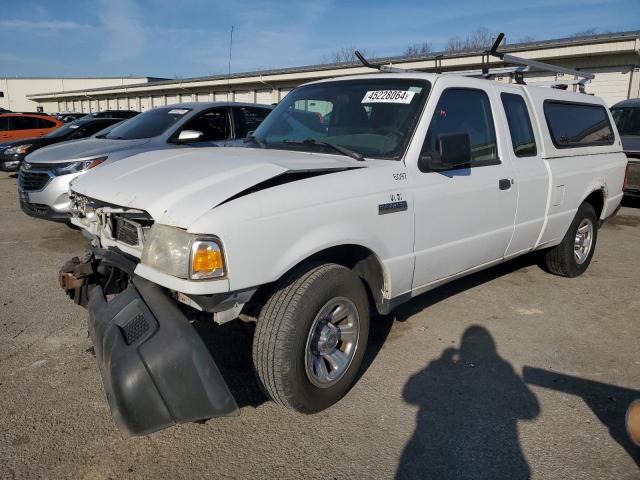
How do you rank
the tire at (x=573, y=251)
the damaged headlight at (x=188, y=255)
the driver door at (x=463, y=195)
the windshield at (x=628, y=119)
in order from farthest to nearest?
the windshield at (x=628, y=119) < the tire at (x=573, y=251) < the driver door at (x=463, y=195) < the damaged headlight at (x=188, y=255)

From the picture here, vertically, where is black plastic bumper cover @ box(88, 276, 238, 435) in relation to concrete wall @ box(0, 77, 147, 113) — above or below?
below

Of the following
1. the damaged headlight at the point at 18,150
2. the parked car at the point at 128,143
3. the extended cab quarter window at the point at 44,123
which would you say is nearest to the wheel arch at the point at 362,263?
the parked car at the point at 128,143

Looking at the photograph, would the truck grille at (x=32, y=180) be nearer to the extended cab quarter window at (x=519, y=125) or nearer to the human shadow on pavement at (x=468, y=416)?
the human shadow on pavement at (x=468, y=416)

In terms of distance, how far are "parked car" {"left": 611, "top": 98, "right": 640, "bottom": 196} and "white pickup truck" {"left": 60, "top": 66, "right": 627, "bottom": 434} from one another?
245 inches

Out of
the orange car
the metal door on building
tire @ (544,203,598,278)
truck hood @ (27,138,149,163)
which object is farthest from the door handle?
the orange car

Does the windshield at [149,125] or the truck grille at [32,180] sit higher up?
the windshield at [149,125]

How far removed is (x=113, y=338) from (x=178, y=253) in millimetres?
518

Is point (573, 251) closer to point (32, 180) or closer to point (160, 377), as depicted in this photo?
point (160, 377)

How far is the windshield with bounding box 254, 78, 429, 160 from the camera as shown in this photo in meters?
3.39

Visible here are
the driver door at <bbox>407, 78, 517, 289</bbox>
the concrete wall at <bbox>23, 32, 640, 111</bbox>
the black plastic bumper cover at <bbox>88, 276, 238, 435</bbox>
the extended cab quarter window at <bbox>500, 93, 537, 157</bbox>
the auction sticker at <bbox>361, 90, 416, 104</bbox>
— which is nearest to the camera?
the black plastic bumper cover at <bbox>88, 276, 238, 435</bbox>

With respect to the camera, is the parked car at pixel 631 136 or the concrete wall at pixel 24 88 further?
the concrete wall at pixel 24 88

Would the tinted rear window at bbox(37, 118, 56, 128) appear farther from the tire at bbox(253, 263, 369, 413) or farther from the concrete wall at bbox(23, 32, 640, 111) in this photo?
the tire at bbox(253, 263, 369, 413)

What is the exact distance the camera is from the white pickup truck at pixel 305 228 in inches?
92.1

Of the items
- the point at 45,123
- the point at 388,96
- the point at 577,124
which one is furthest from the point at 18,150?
the point at 577,124
